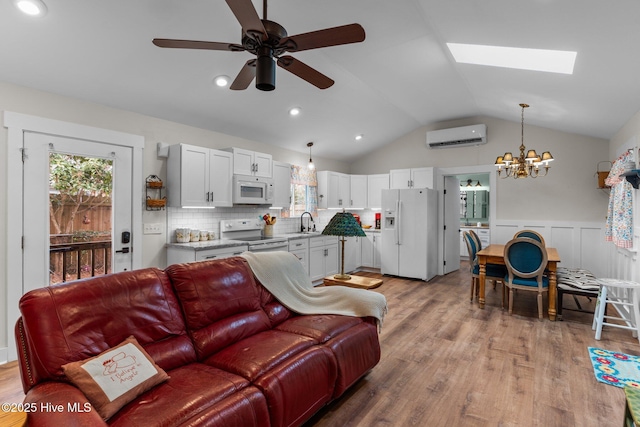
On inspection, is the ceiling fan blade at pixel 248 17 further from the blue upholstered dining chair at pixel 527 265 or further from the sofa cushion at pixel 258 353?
the blue upholstered dining chair at pixel 527 265

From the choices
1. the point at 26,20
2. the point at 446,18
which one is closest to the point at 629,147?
the point at 446,18

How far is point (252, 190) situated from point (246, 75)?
2.64m

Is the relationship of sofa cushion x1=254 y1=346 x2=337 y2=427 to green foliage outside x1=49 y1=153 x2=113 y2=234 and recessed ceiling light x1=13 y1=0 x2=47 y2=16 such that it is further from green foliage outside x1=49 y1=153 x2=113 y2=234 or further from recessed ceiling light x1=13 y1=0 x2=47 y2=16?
recessed ceiling light x1=13 y1=0 x2=47 y2=16

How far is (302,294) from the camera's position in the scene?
9.37 feet

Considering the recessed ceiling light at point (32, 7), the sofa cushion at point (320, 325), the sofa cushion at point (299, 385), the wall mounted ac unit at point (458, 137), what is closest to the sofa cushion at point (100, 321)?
the sofa cushion at point (299, 385)

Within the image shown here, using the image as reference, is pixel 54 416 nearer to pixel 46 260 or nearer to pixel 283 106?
pixel 46 260

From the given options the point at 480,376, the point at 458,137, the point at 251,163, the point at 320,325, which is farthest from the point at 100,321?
the point at 458,137

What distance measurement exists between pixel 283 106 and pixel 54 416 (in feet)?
13.5

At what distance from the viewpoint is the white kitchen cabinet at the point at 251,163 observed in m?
4.67

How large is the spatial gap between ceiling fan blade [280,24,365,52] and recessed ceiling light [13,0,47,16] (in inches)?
72.9

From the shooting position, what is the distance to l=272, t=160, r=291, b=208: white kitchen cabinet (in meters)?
5.41

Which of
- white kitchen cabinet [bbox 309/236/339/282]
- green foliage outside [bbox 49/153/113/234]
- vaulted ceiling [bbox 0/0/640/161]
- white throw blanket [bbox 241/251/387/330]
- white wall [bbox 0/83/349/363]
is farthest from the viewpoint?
white kitchen cabinet [bbox 309/236/339/282]

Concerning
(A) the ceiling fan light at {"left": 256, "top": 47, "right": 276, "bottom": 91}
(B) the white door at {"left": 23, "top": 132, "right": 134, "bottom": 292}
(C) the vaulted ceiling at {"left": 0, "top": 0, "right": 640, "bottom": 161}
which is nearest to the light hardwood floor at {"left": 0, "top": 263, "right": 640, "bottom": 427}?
(B) the white door at {"left": 23, "top": 132, "right": 134, "bottom": 292}

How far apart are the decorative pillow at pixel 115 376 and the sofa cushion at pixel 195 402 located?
0.13ft
